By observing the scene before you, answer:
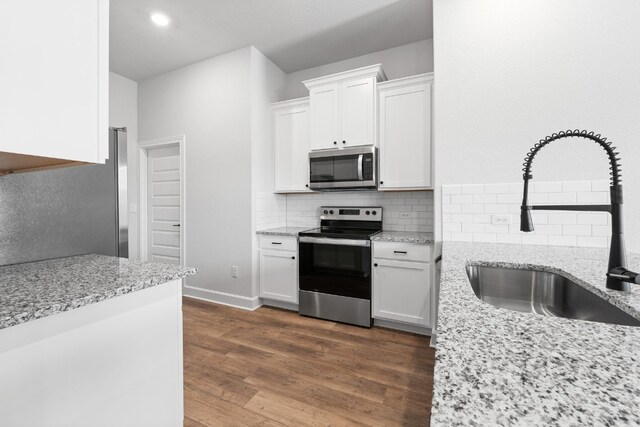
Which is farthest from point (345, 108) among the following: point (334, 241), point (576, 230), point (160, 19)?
point (576, 230)

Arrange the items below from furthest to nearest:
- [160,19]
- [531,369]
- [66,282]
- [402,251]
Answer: [160,19], [402,251], [66,282], [531,369]

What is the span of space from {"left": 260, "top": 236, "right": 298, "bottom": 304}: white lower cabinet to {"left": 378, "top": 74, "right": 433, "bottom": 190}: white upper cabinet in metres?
1.16

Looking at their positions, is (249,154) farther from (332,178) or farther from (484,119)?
(484,119)

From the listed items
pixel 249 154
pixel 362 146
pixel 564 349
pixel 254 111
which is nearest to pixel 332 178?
pixel 362 146

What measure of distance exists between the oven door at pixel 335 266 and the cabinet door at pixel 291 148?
2.48 ft

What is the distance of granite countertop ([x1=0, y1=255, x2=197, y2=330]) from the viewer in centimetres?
78

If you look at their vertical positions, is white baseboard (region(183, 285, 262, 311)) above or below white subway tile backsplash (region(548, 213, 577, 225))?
below

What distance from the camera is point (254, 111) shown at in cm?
315

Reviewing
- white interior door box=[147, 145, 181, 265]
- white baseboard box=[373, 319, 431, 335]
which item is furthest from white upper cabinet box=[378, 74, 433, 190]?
white interior door box=[147, 145, 181, 265]

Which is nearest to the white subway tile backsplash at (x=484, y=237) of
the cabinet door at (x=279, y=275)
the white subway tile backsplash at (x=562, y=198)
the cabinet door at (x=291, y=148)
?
the white subway tile backsplash at (x=562, y=198)

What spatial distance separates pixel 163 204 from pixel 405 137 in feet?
10.5

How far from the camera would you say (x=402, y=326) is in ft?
8.52

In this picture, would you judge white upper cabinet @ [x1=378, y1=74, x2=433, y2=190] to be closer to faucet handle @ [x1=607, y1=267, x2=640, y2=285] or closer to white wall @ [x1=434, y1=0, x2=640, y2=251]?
white wall @ [x1=434, y1=0, x2=640, y2=251]

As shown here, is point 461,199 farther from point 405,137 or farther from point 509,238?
point 405,137
